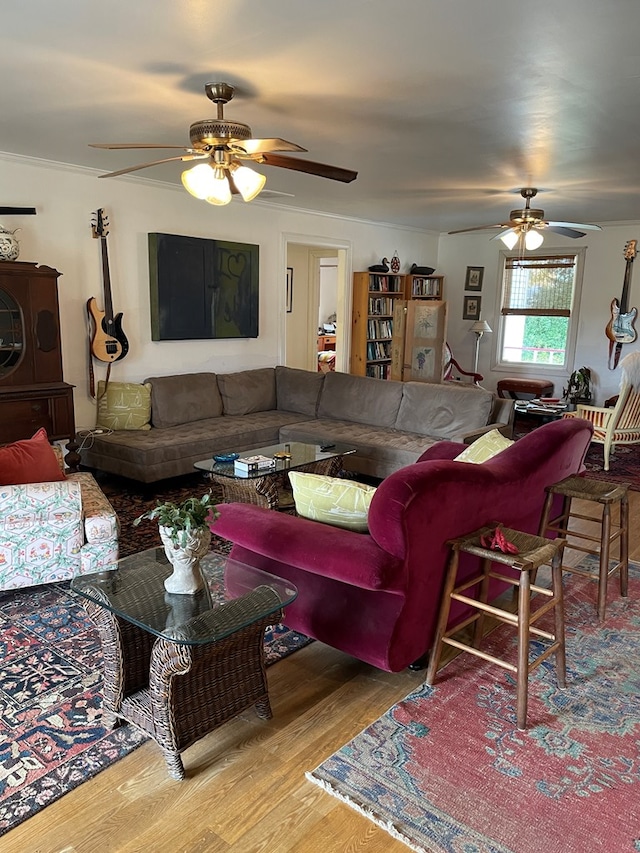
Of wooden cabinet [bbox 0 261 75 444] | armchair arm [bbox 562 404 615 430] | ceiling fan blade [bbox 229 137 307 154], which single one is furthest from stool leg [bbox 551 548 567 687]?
armchair arm [bbox 562 404 615 430]

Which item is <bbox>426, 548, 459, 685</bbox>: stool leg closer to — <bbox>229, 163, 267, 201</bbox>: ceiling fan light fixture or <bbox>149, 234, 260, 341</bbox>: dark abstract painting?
<bbox>229, 163, 267, 201</bbox>: ceiling fan light fixture

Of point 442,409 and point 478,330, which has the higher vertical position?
point 478,330

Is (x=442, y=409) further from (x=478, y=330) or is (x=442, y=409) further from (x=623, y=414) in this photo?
(x=478, y=330)

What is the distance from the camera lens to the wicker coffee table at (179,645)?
1.87 m

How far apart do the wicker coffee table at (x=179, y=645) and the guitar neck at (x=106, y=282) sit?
3276 millimetres

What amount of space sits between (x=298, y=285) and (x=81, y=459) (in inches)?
169

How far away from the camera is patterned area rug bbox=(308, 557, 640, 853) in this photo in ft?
5.66

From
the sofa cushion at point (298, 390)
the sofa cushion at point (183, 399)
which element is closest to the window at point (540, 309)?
the sofa cushion at point (298, 390)

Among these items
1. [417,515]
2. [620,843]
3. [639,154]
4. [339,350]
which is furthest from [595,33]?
[339,350]

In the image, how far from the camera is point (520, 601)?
2.14m

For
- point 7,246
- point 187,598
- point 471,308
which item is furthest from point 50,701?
point 471,308

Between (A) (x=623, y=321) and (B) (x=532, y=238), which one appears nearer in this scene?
(B) (x=532, y=238)

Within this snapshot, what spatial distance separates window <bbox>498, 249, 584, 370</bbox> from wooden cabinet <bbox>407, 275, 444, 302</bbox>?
85 cm

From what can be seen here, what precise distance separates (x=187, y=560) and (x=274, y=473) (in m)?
1.82
